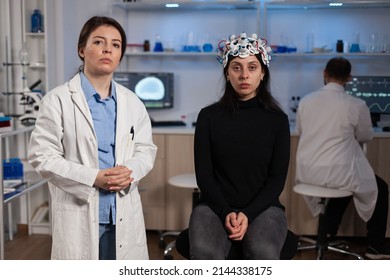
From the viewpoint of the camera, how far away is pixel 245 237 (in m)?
1.69

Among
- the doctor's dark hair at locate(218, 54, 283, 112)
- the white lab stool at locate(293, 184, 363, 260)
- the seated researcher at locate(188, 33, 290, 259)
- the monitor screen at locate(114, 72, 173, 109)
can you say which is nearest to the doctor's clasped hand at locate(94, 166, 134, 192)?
the seated researcher at locate(188, 33, 290, 259)

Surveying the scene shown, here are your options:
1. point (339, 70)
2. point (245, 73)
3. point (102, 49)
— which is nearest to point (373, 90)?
point (339, 70)

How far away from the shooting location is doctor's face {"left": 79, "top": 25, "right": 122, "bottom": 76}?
1586 mm

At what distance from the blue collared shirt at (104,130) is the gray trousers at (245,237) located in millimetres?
277

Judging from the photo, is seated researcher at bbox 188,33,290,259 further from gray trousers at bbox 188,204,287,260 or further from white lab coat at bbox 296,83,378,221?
white lab coat at bbox 296,83,378,221

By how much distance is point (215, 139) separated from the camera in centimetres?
177

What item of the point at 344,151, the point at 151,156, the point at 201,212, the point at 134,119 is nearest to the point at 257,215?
the point at 201,212

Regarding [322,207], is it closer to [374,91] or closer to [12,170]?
[374,91]

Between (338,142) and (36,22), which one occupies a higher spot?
(36,22)

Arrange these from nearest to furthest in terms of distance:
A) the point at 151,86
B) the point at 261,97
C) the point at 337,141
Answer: the point at 261,97 → the point at 337,141 → the point at 151,86

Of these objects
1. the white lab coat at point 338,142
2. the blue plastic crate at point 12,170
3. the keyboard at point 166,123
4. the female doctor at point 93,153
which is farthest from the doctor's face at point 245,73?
the keyboard at point 166,123

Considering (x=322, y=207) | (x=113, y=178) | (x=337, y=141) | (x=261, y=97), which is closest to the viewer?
(x=113, y=178)

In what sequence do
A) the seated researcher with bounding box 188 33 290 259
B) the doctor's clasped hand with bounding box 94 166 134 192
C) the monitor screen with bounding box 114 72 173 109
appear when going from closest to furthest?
the doctor's clasped hand with bounding box 94 166 134 192
the seated researcher with bounding box 188 33 290 259
the monitor screen with bounding box 114 72 173 109

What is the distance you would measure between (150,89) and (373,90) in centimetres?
149
